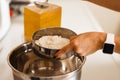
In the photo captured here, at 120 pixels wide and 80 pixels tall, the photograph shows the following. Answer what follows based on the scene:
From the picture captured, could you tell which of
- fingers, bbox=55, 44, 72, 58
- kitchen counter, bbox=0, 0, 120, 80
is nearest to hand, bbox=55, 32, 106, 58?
fingers, bbox=55, 44, 72, 58

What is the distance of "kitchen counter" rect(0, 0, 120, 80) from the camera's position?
76 cm

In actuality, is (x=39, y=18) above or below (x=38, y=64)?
above

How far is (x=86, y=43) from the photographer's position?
2.19 feet

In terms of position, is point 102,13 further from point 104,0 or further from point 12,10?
point 12,10

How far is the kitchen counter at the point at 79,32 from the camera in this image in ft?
2.50

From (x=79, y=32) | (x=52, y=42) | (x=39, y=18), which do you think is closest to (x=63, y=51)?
(x=52, y=42)

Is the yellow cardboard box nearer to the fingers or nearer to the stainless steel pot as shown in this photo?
the stainless steel pot

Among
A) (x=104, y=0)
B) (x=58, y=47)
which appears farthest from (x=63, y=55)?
(x=104, y=0)

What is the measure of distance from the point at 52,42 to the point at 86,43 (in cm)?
10

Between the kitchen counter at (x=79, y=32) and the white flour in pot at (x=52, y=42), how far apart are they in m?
0.14

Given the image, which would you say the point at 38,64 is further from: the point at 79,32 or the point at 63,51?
the point at 79,32

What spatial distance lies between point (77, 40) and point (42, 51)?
4.0 inches

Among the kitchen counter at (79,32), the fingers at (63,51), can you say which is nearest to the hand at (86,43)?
the fingers at (63,51)

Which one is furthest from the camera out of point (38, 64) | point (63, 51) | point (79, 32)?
point (79, 32)
